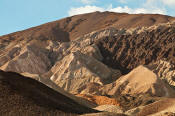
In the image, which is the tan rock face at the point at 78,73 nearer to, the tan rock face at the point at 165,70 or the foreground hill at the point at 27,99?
the tan rock face at the point at 165,70

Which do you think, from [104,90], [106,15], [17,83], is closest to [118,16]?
[106,15]

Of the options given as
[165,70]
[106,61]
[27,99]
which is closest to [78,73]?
[106,61]

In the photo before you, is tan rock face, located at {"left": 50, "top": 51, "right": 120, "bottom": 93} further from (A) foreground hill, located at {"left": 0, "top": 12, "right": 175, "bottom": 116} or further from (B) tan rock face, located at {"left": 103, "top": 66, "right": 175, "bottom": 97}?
(B) tan rock face, located at {"left": 103, "top": 66, "right": 175, "bottom": 97}

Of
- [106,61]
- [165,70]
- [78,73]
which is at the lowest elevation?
[78,73]

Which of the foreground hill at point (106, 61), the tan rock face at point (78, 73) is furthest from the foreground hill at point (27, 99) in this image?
the tan rock face at point (78, 73)

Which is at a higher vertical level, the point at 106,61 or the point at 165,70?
the point at 106,61

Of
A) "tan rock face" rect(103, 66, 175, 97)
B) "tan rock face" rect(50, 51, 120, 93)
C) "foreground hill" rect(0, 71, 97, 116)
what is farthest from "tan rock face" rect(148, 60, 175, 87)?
"foreground hill" rect(0, 71, 97, 116)

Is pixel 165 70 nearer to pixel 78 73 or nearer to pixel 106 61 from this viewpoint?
pixel 78 73

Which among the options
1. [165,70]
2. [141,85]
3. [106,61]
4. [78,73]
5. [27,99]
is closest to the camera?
[27,99]

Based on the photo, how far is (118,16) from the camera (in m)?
129

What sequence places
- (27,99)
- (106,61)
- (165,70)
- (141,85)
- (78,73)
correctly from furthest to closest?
(106,61), (165,70), (78,73), (141,85), (27,99)

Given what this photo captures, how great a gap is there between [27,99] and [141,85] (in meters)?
36.5

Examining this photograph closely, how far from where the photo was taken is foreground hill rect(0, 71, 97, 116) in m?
15.4

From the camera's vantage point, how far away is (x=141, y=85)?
51188mm
